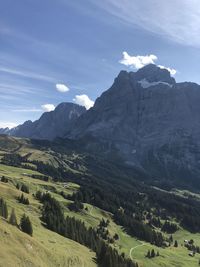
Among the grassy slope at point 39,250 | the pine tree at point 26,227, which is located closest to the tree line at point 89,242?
the grassy slope at point 39,250

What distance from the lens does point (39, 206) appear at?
178m

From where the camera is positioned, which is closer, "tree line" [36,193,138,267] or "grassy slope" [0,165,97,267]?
"grassy slope" [0,165,97,267]

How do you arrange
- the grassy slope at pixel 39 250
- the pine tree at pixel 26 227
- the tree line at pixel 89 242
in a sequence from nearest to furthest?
the grassy slope at pixel 39 250, the pine tree at pixel 26 227, the tree line at pixel 89 242

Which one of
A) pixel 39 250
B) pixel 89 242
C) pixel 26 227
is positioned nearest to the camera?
pixel 39 250

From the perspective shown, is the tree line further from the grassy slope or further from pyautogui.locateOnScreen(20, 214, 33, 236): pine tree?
pyautogui.locateOnScreen(20, 214, 33, 236): pine tree

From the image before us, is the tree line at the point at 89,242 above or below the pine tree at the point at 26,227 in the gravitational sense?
below

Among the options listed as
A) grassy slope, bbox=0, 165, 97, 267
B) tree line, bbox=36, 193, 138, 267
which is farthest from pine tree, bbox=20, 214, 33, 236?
tree line, bbox=36, 193, 138, 267

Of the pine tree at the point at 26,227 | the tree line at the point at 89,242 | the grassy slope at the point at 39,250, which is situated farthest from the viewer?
the tree line at the point at 89,242

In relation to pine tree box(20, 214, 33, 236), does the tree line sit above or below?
below

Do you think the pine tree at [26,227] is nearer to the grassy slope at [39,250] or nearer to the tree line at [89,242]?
the grassy slope at [39,250]

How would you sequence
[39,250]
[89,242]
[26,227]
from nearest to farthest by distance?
→ [39,250] → [26,227] → [89,242]

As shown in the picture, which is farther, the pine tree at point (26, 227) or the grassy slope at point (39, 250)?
the pine tree at point (26, 227)

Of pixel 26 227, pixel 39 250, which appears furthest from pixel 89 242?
pixel 39 250

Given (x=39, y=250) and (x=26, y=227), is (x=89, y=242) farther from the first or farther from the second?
(x=39, y=250)
